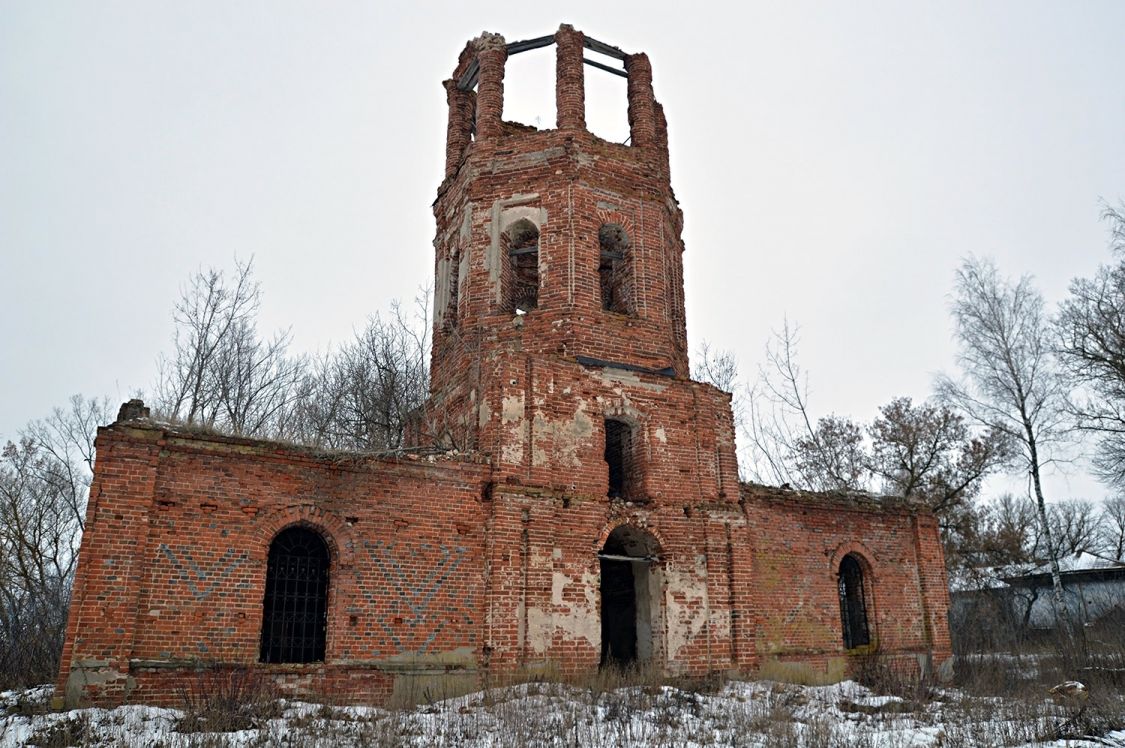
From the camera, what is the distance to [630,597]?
13.3 meters

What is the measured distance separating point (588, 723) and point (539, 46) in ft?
40.0

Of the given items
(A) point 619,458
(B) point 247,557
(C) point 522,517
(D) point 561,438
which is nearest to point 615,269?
(A) point 619,458

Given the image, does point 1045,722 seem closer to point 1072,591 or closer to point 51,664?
point 51,664

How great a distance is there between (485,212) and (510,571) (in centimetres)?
638

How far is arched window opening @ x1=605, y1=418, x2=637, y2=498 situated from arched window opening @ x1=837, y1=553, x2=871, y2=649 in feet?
15.0

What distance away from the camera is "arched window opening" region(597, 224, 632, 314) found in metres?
13.8

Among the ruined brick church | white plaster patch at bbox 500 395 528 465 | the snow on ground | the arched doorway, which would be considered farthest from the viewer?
the arched doorway

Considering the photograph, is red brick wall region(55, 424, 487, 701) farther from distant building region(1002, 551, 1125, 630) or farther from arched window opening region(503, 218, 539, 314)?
distant building region(1002, 551, 1125, 630)

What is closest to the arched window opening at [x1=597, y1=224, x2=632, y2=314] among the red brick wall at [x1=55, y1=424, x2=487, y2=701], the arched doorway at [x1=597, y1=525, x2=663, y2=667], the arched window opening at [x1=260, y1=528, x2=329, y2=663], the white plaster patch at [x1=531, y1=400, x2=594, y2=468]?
the white plaster patch at [x1=531, y1=400, x2=594, y2=468]

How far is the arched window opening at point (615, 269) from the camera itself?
45.1 ft

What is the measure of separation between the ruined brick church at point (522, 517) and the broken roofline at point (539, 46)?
0.06m

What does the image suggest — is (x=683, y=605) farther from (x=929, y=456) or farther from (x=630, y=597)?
(x=929, y=456)

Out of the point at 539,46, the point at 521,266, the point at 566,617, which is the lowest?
the point at 566,617

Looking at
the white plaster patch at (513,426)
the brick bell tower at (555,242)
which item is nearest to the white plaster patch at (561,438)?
the white plaster patch at (513,426)
